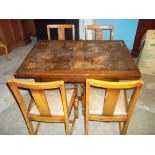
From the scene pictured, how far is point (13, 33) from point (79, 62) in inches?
104

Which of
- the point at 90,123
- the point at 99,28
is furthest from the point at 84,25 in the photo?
the point at 90,123

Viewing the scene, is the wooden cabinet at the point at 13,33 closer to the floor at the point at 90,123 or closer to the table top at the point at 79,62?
the floor at the point at 90,123

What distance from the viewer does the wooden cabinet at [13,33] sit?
3.40 meters

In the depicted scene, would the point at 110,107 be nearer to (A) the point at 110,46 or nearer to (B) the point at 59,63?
(B) the point at 59,63

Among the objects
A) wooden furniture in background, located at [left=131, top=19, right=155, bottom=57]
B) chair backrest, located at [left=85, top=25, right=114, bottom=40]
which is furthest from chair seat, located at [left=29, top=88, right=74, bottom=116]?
wooden furniture in background, located at [left=131, top=19, right=155, bottom=57]

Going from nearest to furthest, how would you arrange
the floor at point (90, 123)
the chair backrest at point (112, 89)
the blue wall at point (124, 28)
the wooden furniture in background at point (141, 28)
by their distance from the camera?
the chair backrest at point (112, 89)
the floor at point (90, 123)
the wooden furniture in background at point (141, 28)
the blue wall at point (124, 28)

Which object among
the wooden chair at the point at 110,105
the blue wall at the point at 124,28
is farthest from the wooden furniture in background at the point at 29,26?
the wooden chair at the point at 110,105

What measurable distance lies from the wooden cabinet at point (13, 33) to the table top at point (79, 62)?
179 centimetres

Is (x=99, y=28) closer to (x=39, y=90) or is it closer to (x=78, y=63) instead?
(x=78, y=63)

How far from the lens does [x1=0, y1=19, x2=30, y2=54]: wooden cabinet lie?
3.40 meters

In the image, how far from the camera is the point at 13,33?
3.66 m

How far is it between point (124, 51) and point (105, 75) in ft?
1.87

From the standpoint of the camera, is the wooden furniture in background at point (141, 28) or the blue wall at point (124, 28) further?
the blue wall at point (124, 28)

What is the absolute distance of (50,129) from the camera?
188 centimetres
